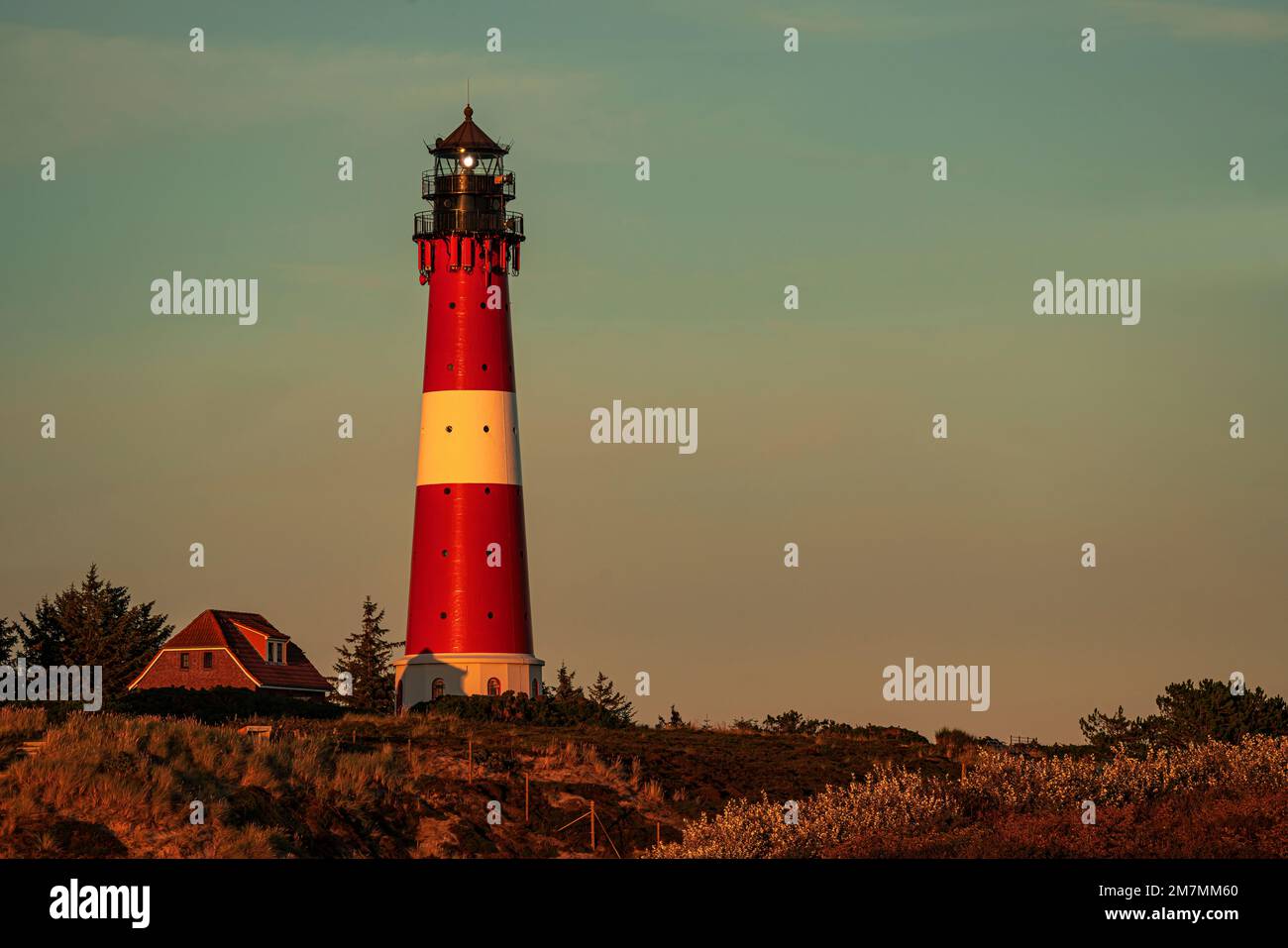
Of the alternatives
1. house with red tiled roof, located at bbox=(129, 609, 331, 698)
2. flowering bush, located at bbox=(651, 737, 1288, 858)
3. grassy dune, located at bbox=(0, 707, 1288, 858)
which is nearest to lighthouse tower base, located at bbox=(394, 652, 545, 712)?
grassy dune, located at bbox=(0, 707, 1288, 858)

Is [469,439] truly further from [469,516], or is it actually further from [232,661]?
[232,661]

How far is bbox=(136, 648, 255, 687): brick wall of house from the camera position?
71.5 m

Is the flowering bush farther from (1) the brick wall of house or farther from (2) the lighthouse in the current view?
(1) the brick wall of house

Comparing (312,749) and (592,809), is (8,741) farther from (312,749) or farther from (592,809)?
(592,809)

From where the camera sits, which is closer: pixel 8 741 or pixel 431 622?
pixel 8 741

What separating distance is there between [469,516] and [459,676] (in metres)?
4.62

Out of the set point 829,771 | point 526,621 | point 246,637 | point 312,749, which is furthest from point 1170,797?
point 246,637

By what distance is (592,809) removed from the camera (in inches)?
1588

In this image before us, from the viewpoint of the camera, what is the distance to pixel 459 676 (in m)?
59.7

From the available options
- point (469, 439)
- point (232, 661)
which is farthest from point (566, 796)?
point (232, 661)

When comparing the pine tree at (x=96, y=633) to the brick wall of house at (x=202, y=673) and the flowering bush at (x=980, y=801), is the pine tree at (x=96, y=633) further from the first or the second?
the flowering bush at (x=980, y=801)

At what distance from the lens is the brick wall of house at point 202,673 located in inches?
2815

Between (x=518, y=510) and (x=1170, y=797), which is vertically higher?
(x=518, y=510)
